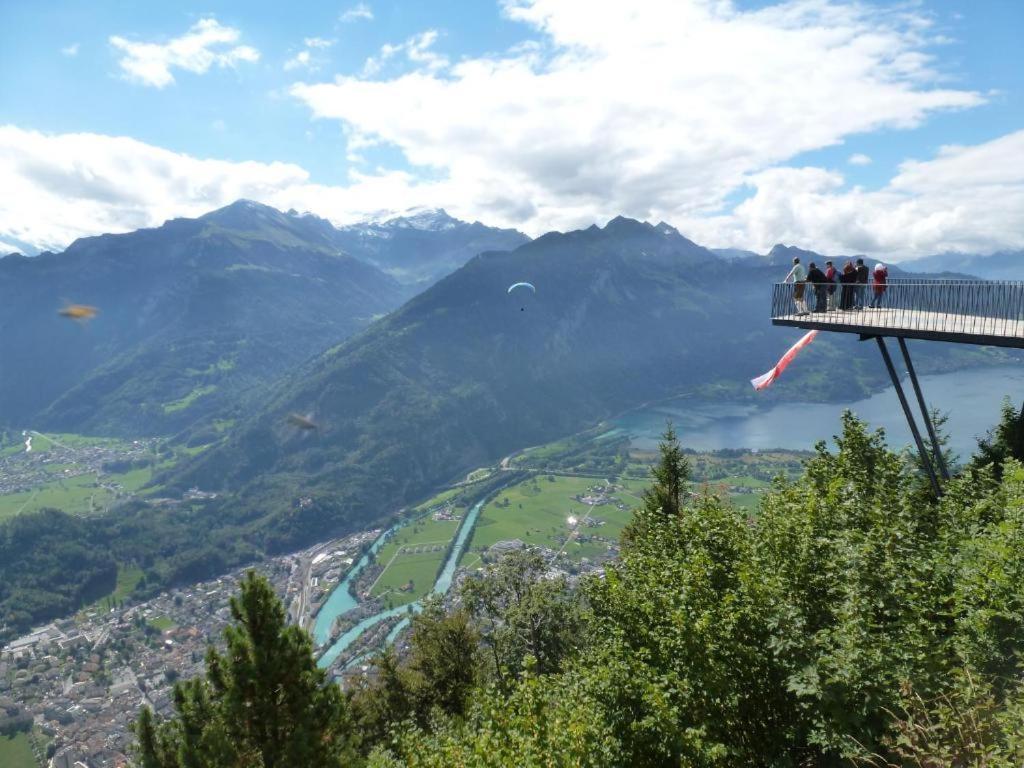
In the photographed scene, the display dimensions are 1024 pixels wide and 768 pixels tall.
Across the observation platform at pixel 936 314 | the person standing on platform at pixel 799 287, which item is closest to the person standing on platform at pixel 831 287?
the observation platform at pixel 936 314

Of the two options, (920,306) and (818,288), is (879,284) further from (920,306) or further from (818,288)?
(920,306)

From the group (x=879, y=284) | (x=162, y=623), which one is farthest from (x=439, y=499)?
(x=879, y=284)

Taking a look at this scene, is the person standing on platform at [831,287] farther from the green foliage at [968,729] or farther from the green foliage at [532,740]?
the green foliage at [532,740]

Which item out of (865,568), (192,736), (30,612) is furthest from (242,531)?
(865,568)

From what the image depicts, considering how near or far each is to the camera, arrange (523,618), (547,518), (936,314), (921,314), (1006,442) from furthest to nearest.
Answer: (547,518)
(523,618)
(1006,442)
(921,314)
(936,314)

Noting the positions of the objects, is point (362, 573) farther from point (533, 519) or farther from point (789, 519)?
point (789, 519)
